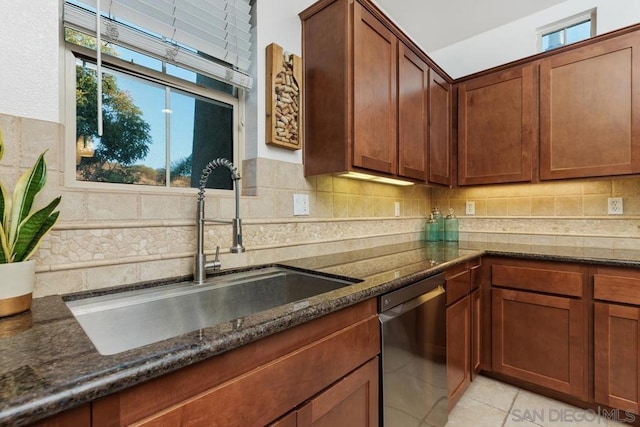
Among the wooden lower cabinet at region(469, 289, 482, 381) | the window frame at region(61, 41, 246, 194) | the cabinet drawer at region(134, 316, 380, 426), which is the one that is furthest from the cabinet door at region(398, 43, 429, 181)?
the cabinet drawer at region(134, 316, 380, 426)

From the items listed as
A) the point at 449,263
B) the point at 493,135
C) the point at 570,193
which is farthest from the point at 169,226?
the point at 570,193

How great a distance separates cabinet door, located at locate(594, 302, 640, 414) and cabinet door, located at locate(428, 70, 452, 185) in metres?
1.23

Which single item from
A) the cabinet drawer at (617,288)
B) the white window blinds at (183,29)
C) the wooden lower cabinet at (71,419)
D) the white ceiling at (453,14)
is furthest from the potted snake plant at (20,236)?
the cabinet drawer at (617,288)

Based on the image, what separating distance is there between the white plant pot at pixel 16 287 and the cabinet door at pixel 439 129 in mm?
2178

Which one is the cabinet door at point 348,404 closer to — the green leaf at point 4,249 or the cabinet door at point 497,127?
the green leaf at point 4,249

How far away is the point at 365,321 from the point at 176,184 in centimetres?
103

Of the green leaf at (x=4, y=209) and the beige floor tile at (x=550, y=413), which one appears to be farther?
the beige floor tile at (x=550, y=413)

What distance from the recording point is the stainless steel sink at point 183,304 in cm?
94

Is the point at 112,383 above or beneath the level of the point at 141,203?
beneath

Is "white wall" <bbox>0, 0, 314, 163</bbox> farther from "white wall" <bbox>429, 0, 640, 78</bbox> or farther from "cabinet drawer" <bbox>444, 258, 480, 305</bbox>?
"white wall" <bbox>429, 0, 640, 78</bbox>

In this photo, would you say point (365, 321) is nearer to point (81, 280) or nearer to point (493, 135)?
point (81, 280)

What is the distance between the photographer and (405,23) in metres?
2.58

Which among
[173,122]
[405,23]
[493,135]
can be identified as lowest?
[173,122]

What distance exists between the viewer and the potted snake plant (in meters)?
0.75
